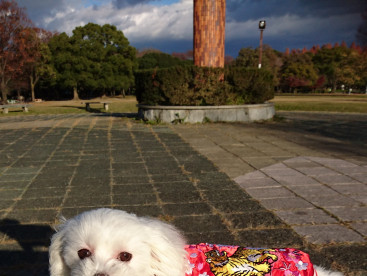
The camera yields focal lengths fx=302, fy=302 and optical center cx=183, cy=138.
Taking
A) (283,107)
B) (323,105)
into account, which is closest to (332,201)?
(283,107)

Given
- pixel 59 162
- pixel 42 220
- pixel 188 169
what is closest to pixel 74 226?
pixel 42 220

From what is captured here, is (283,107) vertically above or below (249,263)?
below

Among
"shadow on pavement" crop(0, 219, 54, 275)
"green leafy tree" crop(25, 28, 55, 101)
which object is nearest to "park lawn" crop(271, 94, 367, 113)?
"shadow on pavement" crop(0, 219, 54, 275)

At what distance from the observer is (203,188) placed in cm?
467

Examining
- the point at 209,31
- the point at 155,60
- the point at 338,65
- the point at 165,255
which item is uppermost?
the point at 155,60

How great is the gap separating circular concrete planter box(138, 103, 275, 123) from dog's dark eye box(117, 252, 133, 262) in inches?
395

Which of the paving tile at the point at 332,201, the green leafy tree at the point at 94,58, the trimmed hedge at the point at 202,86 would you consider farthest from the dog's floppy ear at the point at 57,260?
the green leafy tree at the point at 94,58

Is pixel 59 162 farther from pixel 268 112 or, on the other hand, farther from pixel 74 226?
pixel 268 112

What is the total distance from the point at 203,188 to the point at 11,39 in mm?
30513

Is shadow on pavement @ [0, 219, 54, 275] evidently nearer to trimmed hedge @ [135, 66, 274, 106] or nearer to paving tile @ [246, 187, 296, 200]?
paving tile @ [246, 187, 296, 200]

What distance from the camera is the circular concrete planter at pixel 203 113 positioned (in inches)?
455

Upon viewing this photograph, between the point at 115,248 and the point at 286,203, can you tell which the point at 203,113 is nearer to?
the point at 286,203

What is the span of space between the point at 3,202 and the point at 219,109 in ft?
28.7

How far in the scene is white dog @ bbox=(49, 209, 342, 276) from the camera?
1573 millimetres
